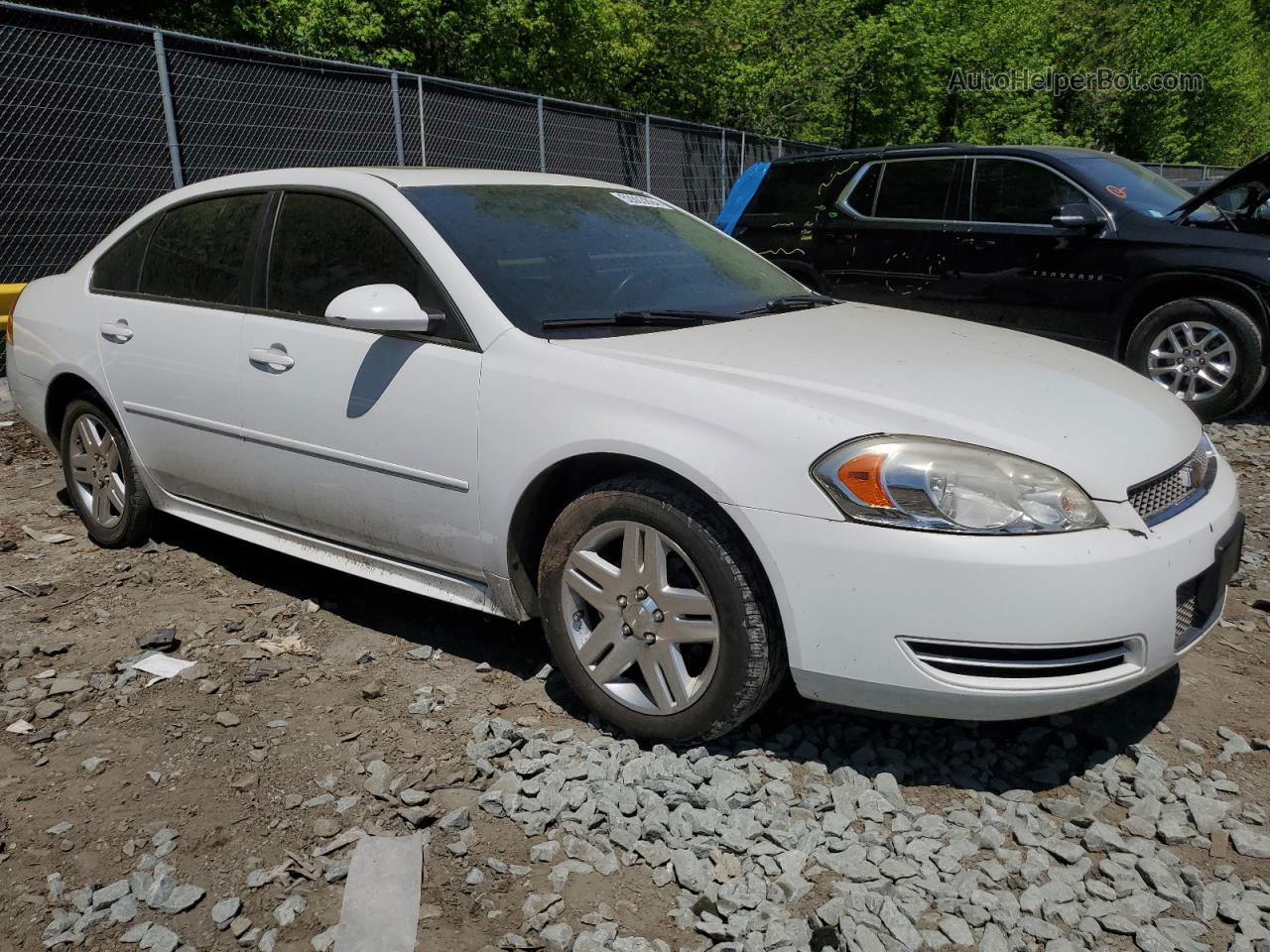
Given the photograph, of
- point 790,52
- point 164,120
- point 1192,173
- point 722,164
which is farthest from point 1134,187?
point 1192,173

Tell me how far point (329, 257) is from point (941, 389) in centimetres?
213

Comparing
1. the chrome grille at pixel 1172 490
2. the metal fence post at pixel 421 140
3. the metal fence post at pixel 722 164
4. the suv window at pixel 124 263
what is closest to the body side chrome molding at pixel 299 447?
the suv window at pixel 124 263

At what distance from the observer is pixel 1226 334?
655cm

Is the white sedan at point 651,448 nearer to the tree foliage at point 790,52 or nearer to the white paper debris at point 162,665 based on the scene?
the white paper debris at point 162,665

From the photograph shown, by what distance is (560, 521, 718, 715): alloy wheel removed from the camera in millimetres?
2816

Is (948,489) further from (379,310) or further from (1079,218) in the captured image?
(1079,218)

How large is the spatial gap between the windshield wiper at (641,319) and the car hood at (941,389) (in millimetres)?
78

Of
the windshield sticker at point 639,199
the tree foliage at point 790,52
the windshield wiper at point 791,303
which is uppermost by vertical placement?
the tree foliage at point 790,52

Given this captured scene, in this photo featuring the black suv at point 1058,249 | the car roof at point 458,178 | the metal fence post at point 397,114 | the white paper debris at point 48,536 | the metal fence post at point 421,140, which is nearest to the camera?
the car roof at point 458,178

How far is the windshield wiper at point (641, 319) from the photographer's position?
3.20 metres

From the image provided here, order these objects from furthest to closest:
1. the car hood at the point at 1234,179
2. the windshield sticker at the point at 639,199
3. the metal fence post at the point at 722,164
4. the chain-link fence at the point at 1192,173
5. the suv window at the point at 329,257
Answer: the chain-link fence at the point at 1192,173 < the metal fence post at the point at 722,164 < the car hood at the point at 1234,179 < the windshield sticker at the point at 639,199 < the suv window at the point at 329,257

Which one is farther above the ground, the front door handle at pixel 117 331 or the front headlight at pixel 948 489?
the front door handle at pixel 117 331

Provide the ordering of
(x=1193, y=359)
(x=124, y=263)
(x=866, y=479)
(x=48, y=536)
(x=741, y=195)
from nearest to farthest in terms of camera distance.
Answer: (x=866, y=479) < (x=124, y=263) < (x=48, y=536) < (x=1193, y=359) < (x=741, y=195)

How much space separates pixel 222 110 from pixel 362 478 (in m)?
7.11
